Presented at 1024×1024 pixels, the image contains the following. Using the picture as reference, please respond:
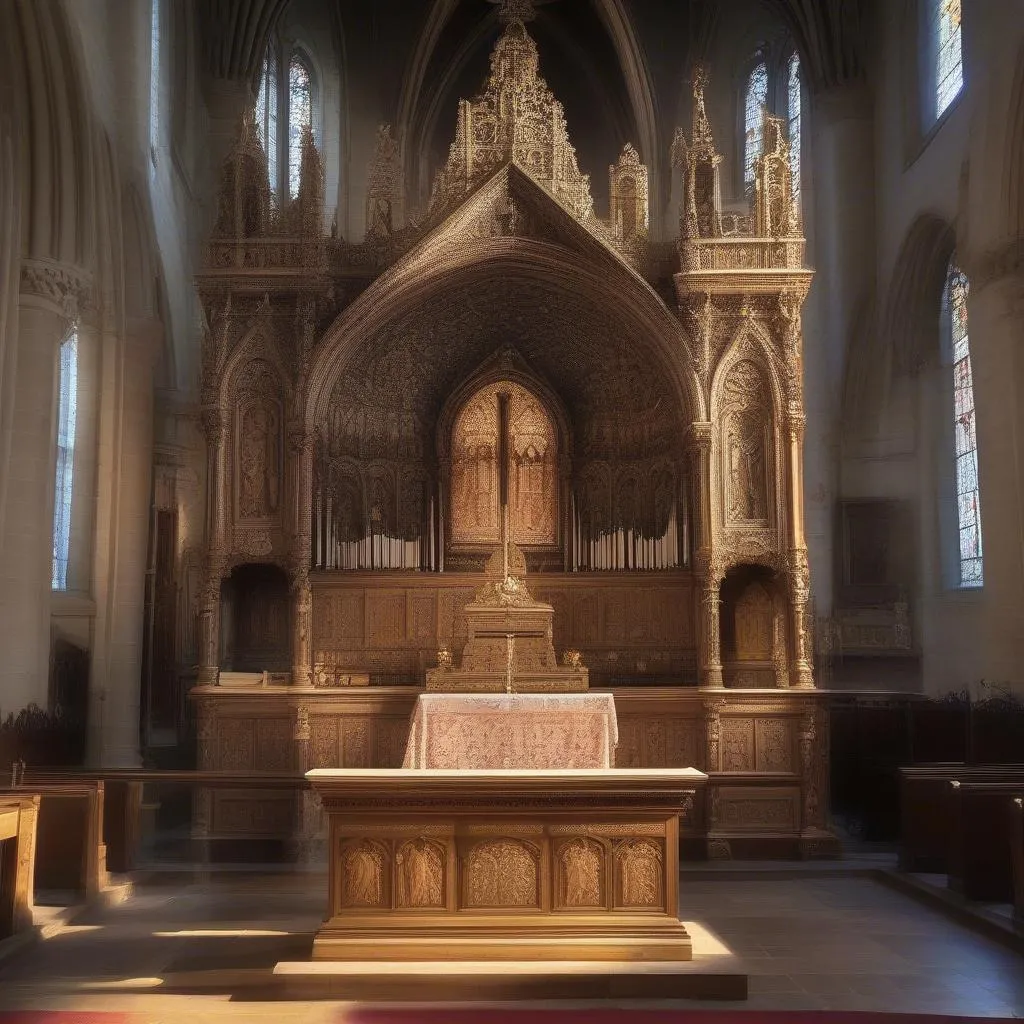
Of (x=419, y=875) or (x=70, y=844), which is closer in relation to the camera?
(x=419, y=875)

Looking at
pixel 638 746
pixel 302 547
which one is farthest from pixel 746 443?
pixel 302 547

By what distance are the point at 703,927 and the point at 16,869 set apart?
17.2ft

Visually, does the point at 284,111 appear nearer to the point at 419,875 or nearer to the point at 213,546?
the point at 213,546

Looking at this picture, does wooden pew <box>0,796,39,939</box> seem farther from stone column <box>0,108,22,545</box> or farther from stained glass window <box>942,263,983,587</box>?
stained glass window <box>942,263,983,587</box>

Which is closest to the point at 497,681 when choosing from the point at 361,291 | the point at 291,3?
the point at 361,291

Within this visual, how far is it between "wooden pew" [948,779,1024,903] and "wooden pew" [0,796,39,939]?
24.3ft

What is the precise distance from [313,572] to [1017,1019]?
10.3 metres

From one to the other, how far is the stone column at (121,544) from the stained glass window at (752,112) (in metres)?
12.5

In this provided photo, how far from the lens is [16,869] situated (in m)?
9.20

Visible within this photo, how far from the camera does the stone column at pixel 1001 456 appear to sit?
15.6 meters

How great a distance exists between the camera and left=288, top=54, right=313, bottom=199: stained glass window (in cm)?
2495

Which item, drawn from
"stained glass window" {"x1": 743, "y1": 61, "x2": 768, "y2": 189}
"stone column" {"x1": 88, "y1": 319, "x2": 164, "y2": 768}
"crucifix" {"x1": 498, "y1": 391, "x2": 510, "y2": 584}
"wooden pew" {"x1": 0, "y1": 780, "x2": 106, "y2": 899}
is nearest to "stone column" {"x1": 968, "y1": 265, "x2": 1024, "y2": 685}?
"crucifix" {"x1": 498, "y1": 391, "x2": 510, "y2": 584}

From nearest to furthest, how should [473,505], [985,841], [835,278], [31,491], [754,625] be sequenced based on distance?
[985,841]
[31,491]
[754,625]
[473,505]
[835,278]

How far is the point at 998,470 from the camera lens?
16047 mm
